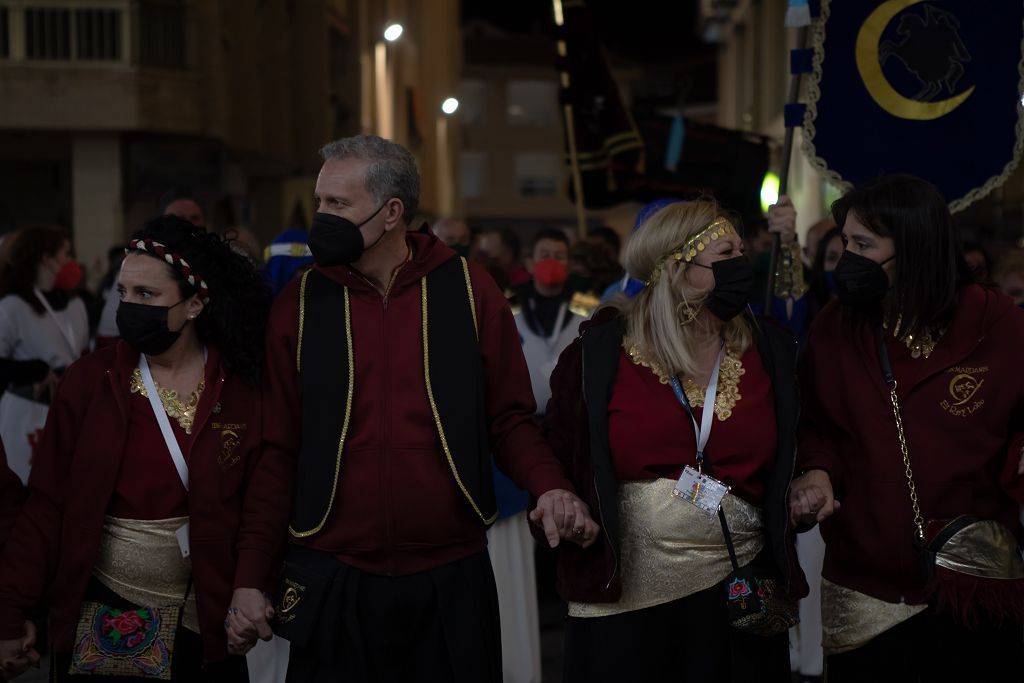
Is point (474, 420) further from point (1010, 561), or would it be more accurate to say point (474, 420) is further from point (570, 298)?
point (570, 298)

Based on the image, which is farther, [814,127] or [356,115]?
[356,115]

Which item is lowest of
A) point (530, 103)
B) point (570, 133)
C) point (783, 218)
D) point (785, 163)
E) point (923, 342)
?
point (923, 342)

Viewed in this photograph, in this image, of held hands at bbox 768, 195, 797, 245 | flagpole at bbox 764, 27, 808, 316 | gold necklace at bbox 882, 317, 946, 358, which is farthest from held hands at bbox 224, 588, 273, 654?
held hands at bbox 768, 195, 797, 245

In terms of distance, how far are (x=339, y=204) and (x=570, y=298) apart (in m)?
4.82

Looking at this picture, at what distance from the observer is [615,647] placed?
4.47 meters

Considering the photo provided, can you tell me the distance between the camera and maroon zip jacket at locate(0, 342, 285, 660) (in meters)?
4.36

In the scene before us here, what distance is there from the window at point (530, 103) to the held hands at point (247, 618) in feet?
226

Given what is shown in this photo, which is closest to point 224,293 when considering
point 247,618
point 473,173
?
point 247,618

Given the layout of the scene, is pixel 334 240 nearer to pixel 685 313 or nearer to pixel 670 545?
pixel 685 313

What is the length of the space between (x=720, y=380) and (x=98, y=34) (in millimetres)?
18805

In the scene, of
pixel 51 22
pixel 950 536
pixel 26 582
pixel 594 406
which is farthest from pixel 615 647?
pixel 51 22

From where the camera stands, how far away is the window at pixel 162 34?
21750mm

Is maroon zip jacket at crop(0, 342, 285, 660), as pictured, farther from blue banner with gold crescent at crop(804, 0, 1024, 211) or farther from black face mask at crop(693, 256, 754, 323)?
blue banner with gold crescent at crop(804, 0, 1024, 211)

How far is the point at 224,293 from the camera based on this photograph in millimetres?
4645
